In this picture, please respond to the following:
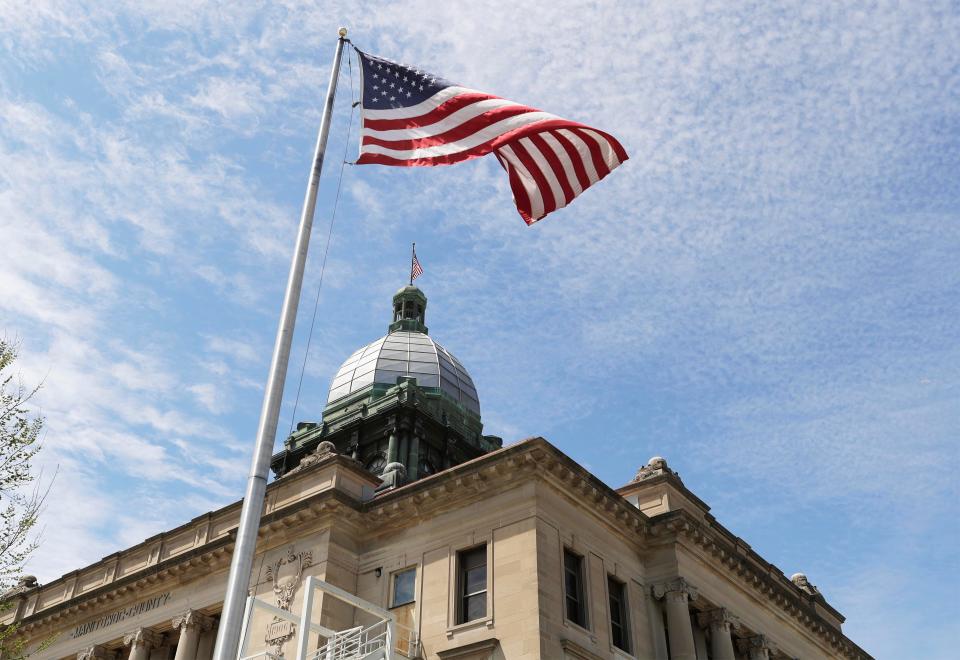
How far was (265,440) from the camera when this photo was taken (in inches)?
596

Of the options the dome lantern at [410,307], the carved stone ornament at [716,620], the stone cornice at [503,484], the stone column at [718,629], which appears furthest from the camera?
the dome lantern at [410,307]

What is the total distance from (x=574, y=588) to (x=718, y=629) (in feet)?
23.2

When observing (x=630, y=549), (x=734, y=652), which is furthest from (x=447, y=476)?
(x=734, y=652)

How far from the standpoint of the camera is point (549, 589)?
27516mm

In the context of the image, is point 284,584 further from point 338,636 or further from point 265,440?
point 265,440

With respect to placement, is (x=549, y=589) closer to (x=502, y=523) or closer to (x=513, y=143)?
(x=502, y=523)

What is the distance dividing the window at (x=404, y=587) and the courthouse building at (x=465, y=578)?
62mm

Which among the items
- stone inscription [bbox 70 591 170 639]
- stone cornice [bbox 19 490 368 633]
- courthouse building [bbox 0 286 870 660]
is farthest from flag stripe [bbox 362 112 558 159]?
stone inscription [bbox 70 591 170 639]

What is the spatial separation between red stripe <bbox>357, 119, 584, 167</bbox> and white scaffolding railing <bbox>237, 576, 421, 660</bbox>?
40.8 ft

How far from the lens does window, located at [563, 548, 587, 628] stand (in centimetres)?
2886

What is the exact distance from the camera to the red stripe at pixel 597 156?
1945cm

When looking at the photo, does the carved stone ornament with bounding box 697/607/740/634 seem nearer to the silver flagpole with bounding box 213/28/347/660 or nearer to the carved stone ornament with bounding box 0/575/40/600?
the silver flagpole with bounding box 213/28/347/660

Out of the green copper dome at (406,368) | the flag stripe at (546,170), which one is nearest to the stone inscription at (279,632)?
the flag stripe at (546,170)

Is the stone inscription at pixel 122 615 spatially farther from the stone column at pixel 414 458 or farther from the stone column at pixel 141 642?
the stone column at pixel 414 458
